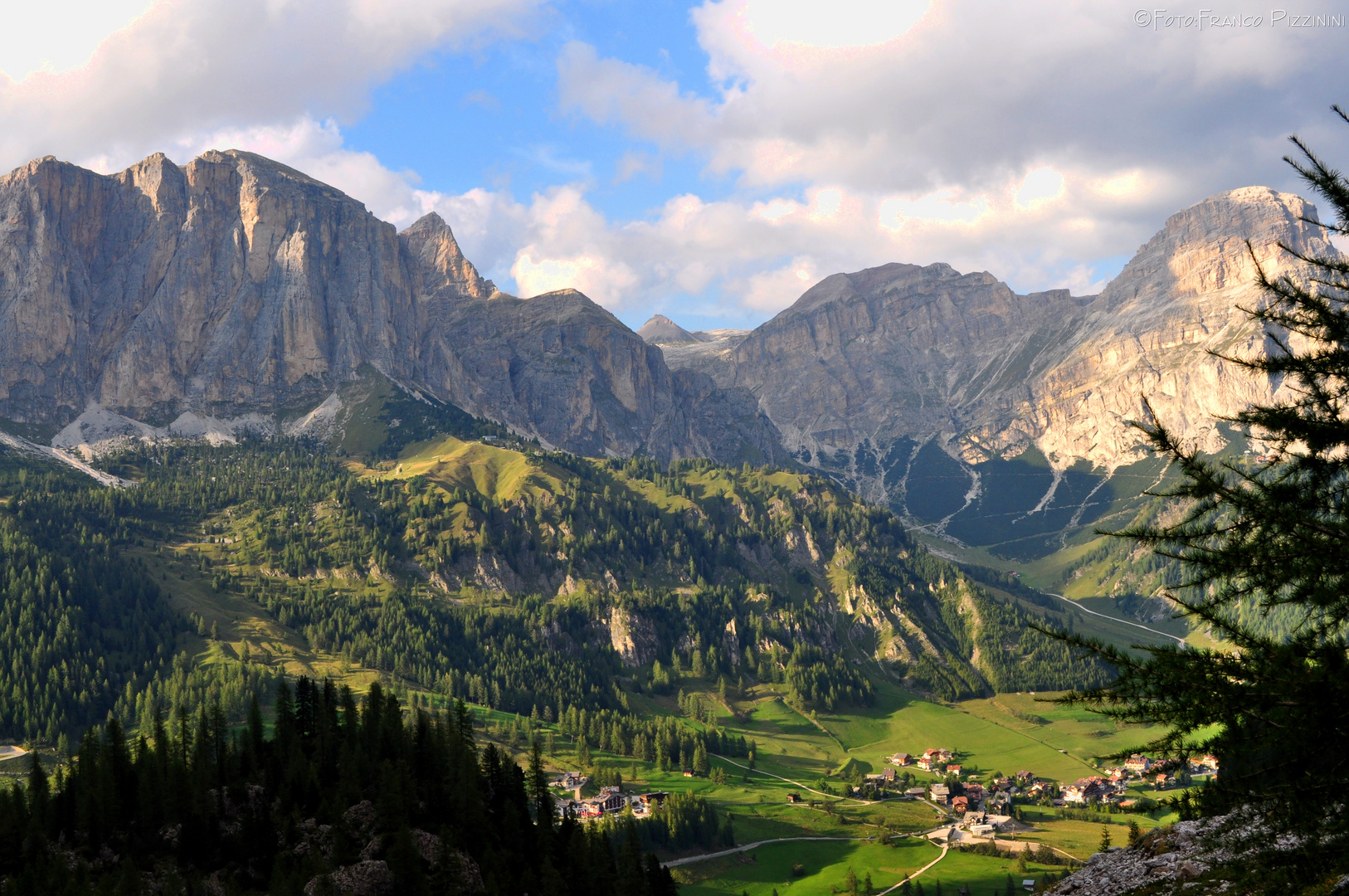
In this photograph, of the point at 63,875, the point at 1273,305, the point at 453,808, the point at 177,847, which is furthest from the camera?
the point at 453,808

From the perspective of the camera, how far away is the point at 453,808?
373 ft

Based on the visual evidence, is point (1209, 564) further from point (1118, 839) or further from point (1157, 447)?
point (1118, 839)

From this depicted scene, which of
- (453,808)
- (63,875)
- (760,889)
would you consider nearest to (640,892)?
(453,808)

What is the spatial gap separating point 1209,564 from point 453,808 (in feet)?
339

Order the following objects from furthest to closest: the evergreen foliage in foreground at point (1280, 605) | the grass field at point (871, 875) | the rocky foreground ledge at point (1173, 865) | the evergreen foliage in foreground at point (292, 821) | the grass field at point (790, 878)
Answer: the grass field at point (790, 878) → the grass field at point (871, 875) → the evergreen foliage in foreground at point (292, 821) → the rocky foreground ledge at point (1173, 865) → the evergreen foliage in foreground at point (1280, 605)

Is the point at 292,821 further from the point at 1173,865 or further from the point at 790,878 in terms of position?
the point at 790,878

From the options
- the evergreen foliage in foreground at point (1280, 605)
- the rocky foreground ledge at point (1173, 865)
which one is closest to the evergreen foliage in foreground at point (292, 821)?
the rocky foreground ledge at point (1173, 865)

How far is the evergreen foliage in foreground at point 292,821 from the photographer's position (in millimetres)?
95250

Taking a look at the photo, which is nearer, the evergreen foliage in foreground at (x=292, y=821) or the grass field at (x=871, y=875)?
the evergreen foliage in foreground at (x=292, y=821)

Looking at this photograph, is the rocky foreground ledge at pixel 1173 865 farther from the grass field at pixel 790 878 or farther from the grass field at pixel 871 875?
the grass field at pixel 790 878

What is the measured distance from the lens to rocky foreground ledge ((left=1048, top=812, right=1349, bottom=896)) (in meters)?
48.7

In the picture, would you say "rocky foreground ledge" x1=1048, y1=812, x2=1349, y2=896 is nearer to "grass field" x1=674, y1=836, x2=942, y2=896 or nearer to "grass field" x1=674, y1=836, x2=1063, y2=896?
"grass field" x1=674, y1=836, x2=1063, y2=896

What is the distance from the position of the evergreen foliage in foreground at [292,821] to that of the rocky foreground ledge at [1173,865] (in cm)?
6034

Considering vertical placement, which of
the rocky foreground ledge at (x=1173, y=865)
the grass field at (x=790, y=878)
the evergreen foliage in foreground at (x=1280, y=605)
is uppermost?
the evergreen foliage in foreground at (x=1280, y=605)
